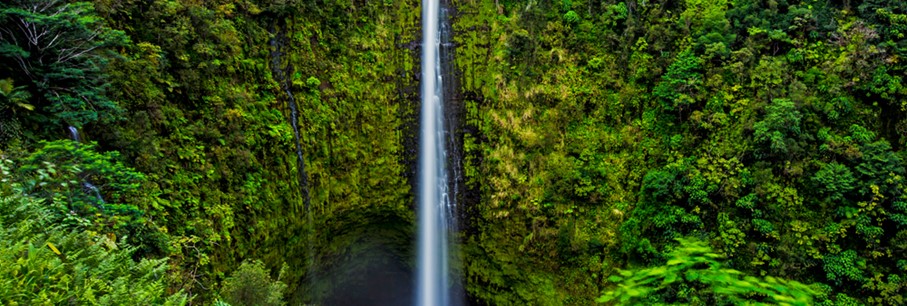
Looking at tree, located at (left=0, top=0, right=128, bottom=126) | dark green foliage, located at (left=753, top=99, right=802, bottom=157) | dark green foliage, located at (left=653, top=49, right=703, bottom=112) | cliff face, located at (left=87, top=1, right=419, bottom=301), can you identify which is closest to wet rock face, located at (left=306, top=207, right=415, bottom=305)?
cliff face, located at (left=87, top=1, right=419, bottom=301)

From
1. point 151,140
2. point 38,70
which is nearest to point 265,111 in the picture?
point 151,140

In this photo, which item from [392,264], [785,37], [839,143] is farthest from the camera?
[392,264]

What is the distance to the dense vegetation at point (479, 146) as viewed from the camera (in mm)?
5293

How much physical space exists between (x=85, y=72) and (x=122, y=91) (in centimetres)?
122

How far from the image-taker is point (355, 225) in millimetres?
13297

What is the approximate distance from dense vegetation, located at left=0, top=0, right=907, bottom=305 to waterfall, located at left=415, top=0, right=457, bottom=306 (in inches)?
20.7

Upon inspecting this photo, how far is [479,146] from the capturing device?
13078mm

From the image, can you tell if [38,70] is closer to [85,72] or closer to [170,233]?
[85,72]

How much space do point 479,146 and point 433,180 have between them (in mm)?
1766

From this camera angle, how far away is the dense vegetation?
5293 mm

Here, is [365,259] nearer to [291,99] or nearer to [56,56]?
[291,99]

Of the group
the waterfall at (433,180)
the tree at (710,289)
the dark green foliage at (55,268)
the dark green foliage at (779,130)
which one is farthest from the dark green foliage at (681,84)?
the dark green foliage at (55,268)

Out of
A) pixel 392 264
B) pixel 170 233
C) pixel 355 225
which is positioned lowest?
pixel 392 264

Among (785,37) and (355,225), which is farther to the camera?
(355,225)
